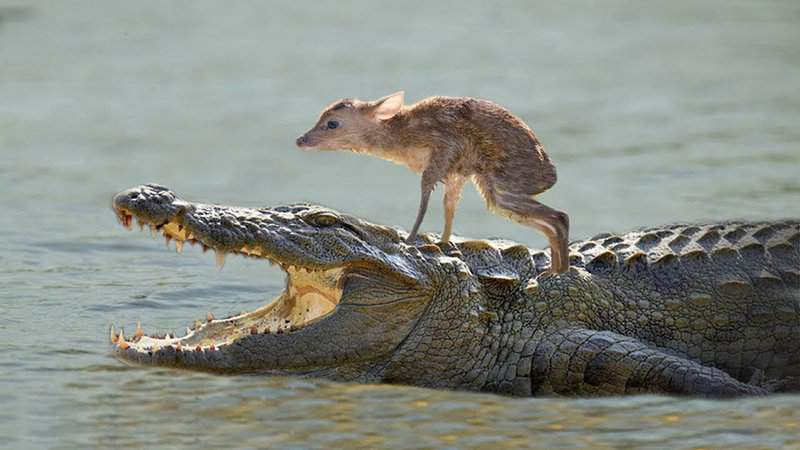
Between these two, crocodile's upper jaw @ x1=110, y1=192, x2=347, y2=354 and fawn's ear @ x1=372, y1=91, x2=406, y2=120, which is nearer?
crocodile's upper jaw @ x1=110, y1=192, x2=347, y2=354

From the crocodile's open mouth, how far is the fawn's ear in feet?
3.03

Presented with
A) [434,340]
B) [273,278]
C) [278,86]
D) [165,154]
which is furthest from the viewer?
[278,86]

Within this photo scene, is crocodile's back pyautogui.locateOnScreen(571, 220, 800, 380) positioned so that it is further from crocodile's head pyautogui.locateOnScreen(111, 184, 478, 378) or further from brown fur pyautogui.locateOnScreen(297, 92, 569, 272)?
crocodile's head pyautogui.locateOnScreen(111, 184, 478, 378)

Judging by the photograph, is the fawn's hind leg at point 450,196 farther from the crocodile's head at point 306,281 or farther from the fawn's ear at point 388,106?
the fawn's ear at point 388,106

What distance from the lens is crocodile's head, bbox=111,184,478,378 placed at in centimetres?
776

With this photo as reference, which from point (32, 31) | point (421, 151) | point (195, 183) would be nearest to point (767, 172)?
point (195, 183)

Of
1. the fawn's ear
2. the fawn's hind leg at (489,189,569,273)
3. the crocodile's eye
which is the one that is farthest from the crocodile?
the fawn's ear

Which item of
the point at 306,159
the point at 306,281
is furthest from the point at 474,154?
the point at 306,159

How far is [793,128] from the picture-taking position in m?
15.2

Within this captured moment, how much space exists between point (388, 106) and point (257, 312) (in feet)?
3.98

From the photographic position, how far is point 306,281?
8.16m

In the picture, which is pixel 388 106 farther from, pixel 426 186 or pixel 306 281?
pixel 306 281

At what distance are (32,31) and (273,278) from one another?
30.8 feet

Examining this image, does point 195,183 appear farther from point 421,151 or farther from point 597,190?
point 421,151
